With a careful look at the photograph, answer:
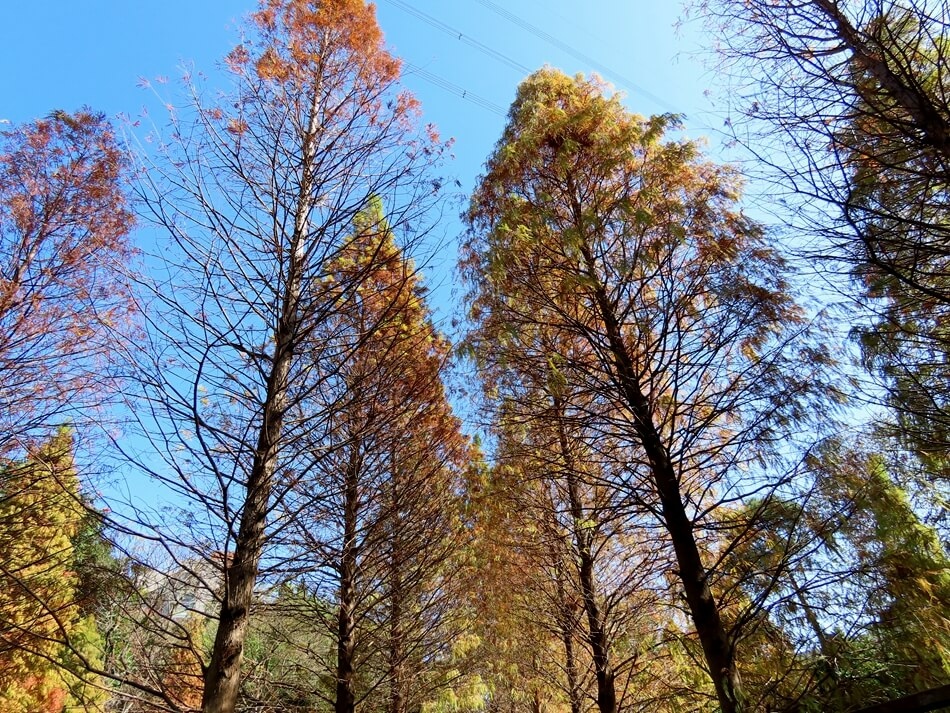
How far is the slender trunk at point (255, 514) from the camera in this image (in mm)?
2264

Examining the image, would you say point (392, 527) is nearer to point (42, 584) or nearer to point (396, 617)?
point (396, 617)

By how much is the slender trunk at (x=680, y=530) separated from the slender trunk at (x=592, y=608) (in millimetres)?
1071

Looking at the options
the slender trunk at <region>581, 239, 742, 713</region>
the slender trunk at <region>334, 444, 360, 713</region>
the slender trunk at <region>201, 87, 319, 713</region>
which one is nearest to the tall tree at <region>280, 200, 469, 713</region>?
the slender trunk at <region>334, 444, 360, 713</region>

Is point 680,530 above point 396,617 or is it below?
below

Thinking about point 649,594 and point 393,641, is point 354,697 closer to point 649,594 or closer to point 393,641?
point 393,641

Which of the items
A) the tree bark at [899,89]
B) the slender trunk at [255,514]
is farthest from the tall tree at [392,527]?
the tree bark at [899,89]

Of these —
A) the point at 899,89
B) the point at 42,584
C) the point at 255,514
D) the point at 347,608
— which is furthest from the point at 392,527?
the point at 899,89

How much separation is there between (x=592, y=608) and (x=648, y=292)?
3.62 metres

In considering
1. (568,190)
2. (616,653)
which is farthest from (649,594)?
(568,190)

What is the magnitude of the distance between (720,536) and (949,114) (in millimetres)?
3345

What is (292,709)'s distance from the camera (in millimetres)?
3949

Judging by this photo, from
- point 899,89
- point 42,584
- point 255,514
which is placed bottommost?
point 255,514

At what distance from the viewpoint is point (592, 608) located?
568 centimetres

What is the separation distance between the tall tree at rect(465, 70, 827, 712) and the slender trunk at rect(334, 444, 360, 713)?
76.3 inches
